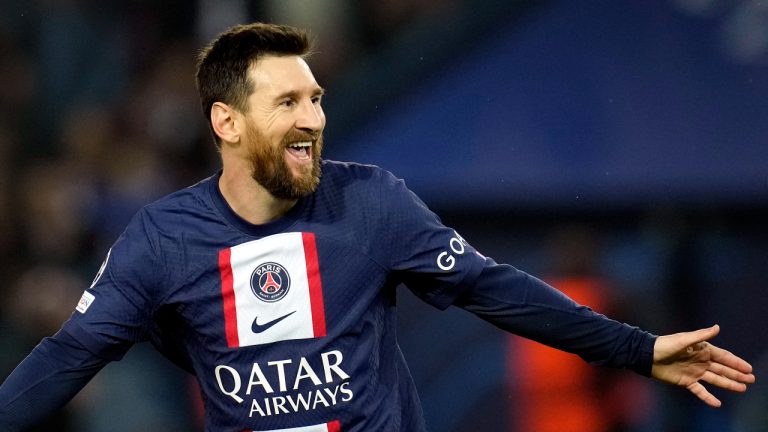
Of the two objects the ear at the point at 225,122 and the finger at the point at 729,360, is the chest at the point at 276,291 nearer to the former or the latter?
the ear at the point at 225,122

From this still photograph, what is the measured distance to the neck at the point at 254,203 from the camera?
329 centimetres

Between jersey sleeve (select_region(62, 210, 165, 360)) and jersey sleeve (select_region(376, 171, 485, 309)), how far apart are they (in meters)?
0.62

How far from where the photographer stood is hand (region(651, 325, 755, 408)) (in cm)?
327

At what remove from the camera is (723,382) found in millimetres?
3305

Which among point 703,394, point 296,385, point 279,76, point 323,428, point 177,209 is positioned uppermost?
point 279,76

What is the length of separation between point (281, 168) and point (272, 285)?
31cm

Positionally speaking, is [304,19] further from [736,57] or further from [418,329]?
[736,57]

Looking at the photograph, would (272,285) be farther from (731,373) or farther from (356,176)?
(731,373)

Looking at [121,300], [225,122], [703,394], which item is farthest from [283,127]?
[703,394]

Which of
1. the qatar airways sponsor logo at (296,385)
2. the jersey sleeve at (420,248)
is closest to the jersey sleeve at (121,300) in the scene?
the qatar airways sponsor logo at (296,385)

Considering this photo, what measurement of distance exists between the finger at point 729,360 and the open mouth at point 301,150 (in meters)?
1.23

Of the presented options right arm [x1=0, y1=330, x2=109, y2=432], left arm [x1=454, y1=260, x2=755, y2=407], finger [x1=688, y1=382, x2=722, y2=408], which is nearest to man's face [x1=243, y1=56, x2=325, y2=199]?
left arm [x1=454, y1=260, x2=755, y2=407]

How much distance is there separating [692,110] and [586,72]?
552mm

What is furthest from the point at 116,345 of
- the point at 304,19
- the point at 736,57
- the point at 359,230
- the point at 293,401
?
the point at 736,57
